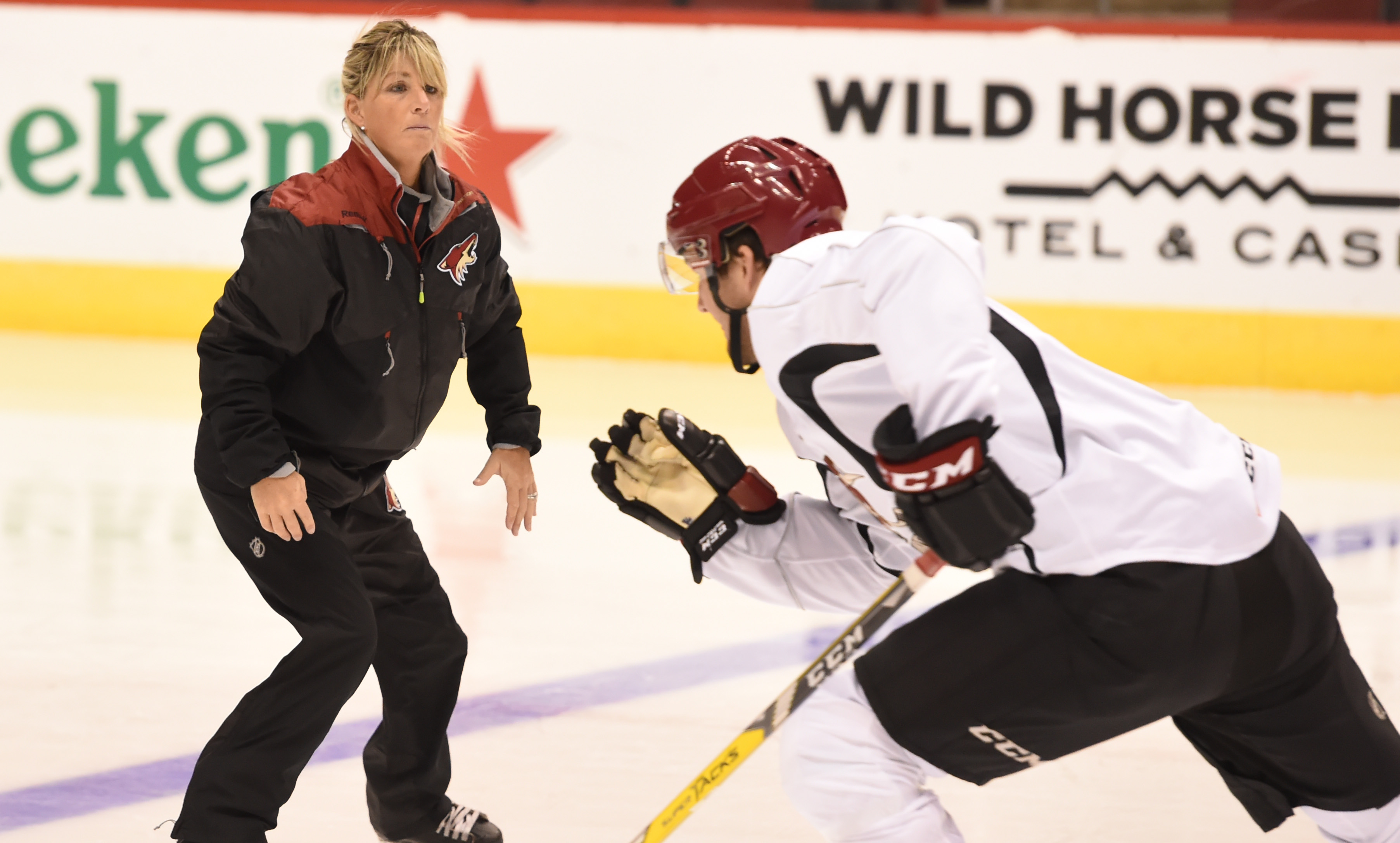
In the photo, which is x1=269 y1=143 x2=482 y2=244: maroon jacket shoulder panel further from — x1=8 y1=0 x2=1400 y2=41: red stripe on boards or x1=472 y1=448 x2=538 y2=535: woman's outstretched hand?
x1=8 y1=0 x2=1400 y2=41: red stripe on boards

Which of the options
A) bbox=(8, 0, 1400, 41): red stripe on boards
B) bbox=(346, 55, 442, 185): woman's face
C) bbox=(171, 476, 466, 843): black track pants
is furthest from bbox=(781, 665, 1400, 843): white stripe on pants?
bbox=(8, 0, 1400, 41): red stripe on boards

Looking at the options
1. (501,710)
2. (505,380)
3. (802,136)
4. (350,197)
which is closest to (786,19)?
(802,136)

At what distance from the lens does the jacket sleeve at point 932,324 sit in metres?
1.83

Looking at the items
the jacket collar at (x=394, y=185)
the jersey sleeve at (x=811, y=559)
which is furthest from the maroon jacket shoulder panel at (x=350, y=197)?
the jersey sleeve at (x=811, y=559)

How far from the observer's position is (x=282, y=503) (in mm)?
2375

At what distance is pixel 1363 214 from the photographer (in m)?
7.24

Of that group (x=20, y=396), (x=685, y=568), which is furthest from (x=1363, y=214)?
(x=20, y=396)

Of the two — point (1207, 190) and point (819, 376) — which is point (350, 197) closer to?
point (819, 376)

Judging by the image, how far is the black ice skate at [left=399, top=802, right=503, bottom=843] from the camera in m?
2.71

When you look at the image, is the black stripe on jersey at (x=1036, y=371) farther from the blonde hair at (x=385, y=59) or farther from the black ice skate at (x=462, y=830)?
the black ice skate at (x=462, y=830)

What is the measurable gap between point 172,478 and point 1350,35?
5.20 m

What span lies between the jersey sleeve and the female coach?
51 cm

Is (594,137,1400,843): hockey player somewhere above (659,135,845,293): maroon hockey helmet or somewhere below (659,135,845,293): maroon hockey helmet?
below

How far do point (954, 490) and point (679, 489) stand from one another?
2.05 ft
